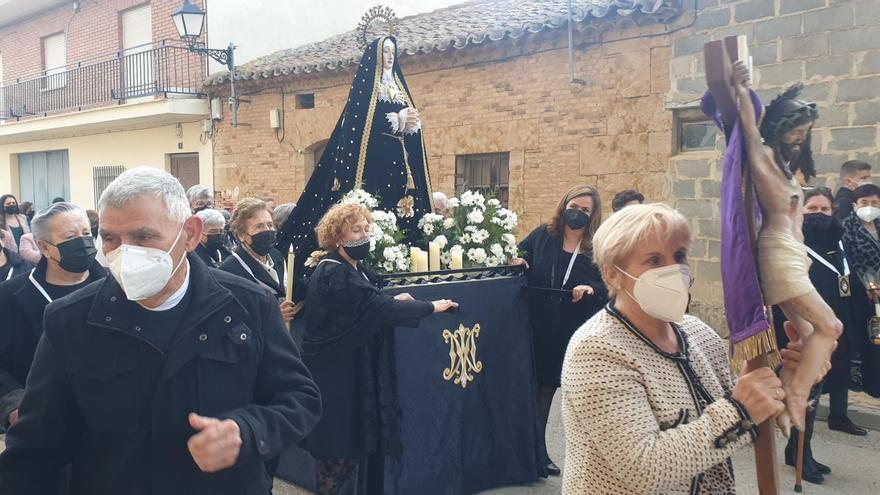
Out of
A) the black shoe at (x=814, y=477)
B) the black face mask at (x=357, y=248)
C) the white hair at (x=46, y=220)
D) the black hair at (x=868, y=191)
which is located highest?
the black hair at (x=868, y=191)

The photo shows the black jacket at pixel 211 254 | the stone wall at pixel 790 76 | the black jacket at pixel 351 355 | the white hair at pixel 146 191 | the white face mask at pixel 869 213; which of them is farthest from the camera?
the stone wall at pixel 790 76

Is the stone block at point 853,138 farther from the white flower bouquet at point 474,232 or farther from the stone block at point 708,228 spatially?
the white flower bouquet at point 474,232

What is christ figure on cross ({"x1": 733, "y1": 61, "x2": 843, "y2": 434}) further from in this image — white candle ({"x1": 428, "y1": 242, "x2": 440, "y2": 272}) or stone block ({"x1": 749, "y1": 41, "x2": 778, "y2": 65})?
stone block ({"x1": 749, "y1": 41, "x2": 778, "y2": 65})

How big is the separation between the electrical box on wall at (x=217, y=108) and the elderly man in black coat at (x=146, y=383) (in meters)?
14.0

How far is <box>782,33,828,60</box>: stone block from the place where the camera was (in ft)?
25.4

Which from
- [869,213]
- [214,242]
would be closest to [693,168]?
[869,213]

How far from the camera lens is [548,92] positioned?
33.8 ft

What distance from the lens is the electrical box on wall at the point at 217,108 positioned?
1549 cm

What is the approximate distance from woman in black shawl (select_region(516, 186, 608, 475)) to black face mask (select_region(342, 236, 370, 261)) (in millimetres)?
1378

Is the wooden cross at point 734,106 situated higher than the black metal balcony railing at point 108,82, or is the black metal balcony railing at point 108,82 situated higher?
the black metal balcony railing at point 108,82

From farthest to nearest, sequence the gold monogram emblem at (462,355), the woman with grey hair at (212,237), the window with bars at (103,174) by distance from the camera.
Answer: the window with bars at (103,174), the woman with grey hair at (212,237), the gold monogram emblem at (462,355)

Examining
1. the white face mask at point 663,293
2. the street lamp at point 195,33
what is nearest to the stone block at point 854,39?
the white face mask at point 663,293

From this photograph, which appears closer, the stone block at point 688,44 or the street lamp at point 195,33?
the stone block at point 688,44

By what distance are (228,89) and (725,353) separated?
14250 mm
